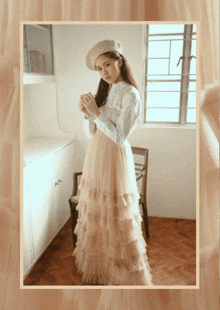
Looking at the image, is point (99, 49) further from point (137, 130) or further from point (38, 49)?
point (137, 130)

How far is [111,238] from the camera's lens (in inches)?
44.6

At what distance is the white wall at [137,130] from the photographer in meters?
1.07

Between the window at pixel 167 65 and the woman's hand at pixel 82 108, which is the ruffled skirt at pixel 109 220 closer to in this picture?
the woman's hand at pixel 82 108

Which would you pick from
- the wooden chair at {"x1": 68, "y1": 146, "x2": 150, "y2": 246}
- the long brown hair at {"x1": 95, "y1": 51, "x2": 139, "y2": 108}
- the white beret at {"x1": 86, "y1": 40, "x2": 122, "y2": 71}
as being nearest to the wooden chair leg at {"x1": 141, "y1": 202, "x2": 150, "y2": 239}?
the wooden chair at {"x1": 68, "y1": 146, "x2": 150, "y2": 246}

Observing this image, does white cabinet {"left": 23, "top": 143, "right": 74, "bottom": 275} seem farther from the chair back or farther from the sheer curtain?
the chair back

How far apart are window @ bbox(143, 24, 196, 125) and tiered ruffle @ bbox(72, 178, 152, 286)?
36cm

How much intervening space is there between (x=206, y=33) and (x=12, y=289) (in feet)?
4.33

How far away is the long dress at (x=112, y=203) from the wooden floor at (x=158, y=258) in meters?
0.04

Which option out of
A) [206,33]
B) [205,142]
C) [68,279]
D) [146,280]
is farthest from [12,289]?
[206,33]

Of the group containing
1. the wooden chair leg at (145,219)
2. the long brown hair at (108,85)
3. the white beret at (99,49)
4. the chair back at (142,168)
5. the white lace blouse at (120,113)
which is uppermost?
the white beret at (99,49)

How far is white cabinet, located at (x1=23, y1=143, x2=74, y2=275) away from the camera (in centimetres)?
113

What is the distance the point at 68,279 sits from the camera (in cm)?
114

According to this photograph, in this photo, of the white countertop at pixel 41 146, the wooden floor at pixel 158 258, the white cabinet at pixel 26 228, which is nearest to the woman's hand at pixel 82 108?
the white countertop at pixel 41 146

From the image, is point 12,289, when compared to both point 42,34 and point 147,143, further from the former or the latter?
point 42,34
